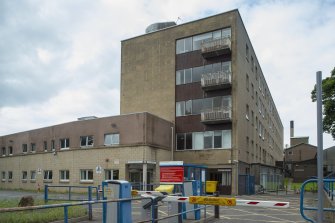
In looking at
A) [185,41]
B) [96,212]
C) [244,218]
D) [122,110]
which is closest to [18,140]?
[122,110]

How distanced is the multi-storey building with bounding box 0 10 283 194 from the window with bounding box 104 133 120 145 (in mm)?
90

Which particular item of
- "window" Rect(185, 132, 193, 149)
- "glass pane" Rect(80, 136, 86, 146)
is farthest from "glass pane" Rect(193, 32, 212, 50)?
"glass pane" Rect(80, 136, 86, 146)

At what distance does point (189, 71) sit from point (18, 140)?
74.1ft

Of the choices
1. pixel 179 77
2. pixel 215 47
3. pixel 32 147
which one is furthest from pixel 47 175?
pixel 215 47

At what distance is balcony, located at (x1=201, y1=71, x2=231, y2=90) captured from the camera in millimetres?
35172

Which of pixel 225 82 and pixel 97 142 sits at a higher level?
pixel 225 82

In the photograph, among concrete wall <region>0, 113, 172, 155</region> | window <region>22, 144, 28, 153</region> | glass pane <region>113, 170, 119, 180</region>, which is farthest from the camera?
window <region>22, 144, 28, 153</region>

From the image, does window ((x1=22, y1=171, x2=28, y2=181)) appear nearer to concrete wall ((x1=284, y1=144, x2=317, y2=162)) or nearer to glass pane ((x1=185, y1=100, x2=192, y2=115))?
glass pane ((x1=185, y1=100, x2=192, y2=115))

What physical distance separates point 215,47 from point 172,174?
76.9 feet

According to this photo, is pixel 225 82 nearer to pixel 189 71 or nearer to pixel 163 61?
pixel 189 71

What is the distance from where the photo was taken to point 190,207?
13.7 meters

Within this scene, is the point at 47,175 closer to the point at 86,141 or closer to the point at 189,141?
the point at 86,141

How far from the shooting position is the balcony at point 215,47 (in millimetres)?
35219

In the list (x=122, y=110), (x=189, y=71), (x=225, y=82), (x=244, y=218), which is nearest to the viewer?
(x=244, y=218)
